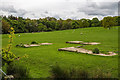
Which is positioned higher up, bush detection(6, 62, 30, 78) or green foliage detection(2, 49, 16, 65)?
green foliage detection(2, 49, 16, 65)

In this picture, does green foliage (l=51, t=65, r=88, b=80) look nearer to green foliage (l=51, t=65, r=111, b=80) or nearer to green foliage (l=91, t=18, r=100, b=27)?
green foliage (l=51, t=65, r=111, b=80)

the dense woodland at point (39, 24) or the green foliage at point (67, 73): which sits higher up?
the dense woodland at point (39, 24)

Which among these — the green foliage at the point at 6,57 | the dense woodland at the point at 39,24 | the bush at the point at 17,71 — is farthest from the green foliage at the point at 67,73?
the dense woodland at the point at 39,24

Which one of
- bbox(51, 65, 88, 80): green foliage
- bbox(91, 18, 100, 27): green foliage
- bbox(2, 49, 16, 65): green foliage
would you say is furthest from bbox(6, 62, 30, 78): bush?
bbox(91, 18, 100, 27): green foliage

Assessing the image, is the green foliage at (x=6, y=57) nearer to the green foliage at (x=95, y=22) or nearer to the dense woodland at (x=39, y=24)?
the dense woodland at (x=39, y=24)

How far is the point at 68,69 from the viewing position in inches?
218

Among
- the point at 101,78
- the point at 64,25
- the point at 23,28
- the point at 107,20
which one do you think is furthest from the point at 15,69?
the point at 64,25

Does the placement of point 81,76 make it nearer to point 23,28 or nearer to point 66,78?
point 66,78

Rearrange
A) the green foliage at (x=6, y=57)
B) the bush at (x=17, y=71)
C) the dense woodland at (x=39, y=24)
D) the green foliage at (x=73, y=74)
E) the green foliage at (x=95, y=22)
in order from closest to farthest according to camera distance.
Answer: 1. the green foliage at (x=73, y=74)
2. the bush at (x=17, y=71)
3. the green foliage at (x=6, y=57)
4. the dense woodland at (x=39, y=24)
5. the green foliage at (x=95, y=22)

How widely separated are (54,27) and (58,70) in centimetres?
6520

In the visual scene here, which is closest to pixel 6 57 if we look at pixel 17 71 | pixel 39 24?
pixel 17 71

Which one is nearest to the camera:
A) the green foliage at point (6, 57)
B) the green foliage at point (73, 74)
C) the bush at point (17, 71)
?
the green foliage at point (73, 74)

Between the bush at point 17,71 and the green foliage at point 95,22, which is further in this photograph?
the green foliage at point 95,22

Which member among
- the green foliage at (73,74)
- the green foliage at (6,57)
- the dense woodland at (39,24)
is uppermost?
the dense woodland at (39,24)
